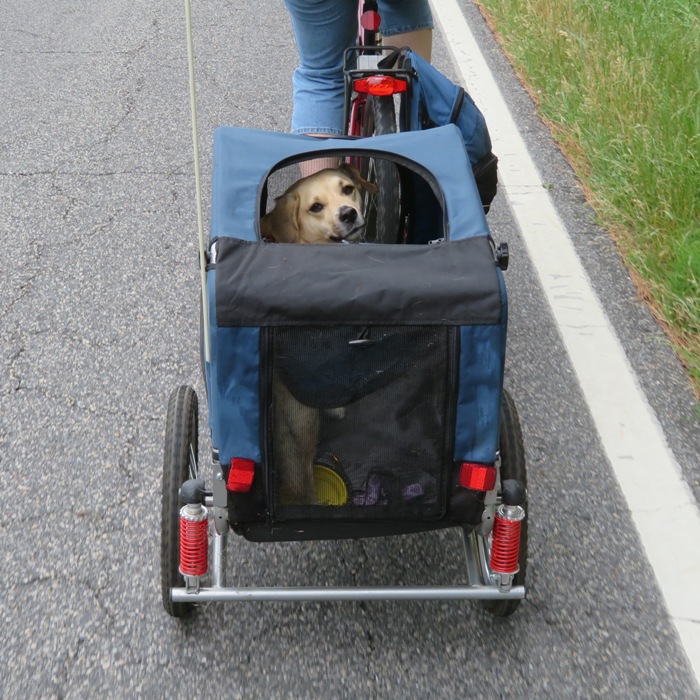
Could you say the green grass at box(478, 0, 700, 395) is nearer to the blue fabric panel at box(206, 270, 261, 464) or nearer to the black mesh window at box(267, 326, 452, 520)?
the black mesh window at box(267, 326, 452, 520)

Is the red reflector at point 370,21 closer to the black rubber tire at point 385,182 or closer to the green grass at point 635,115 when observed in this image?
the black rubber tire at point 385,182

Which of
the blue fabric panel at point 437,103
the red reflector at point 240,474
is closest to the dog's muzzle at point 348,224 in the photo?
the blue fabric panel at point 437,103

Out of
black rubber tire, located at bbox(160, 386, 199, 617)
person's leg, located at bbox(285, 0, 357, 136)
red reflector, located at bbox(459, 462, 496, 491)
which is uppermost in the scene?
person's leg, located at bbox(285, 0, 357, 136)

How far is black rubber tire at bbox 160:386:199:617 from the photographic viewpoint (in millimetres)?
2412

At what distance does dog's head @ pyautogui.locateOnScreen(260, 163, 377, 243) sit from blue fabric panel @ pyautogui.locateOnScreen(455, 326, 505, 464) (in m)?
1.08

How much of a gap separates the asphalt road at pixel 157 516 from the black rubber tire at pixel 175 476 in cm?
16

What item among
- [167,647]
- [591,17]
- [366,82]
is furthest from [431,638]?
[591,17]

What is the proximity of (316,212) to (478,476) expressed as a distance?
1.22 meters

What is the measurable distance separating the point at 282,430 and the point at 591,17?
17.2ft

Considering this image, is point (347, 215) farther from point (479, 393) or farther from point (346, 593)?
point (346, 593)

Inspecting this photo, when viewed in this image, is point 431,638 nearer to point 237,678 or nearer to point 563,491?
point 237,678

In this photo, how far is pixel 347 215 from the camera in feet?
10.2

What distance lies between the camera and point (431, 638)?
2.48 metres

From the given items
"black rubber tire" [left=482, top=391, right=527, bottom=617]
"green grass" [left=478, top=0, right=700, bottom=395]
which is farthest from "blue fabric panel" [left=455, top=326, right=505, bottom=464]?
"green grass" [left=478, top=0, right=700, bottom=395]
